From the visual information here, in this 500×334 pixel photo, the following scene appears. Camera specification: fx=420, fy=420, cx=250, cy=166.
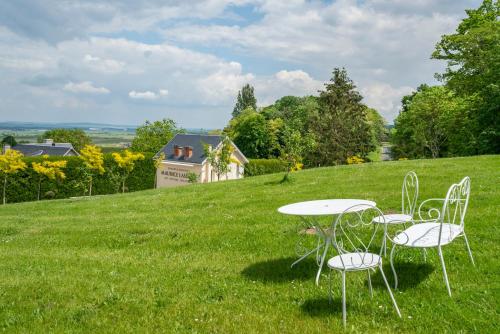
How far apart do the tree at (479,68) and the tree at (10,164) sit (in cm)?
3224

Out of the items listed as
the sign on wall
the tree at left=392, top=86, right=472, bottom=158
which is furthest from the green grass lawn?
the sign on wall

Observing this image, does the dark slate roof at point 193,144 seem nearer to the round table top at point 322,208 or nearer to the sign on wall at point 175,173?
the sign on wall at point 175,173

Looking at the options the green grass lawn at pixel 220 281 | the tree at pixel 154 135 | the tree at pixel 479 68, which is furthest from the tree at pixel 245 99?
the green grass lawn at pixel 220 281

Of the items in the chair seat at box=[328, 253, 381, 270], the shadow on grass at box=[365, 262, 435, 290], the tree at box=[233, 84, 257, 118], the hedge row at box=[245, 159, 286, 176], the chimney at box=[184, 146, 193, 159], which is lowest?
the hedge row at box=[245, 159, 286, 176]

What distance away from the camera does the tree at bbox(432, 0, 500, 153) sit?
1085 inches

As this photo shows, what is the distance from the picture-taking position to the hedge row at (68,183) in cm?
3225

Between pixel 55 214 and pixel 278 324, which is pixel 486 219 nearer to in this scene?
pixel 278 324

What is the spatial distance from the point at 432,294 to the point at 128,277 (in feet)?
15.4

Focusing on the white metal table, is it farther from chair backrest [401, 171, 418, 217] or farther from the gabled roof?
the gabled roof

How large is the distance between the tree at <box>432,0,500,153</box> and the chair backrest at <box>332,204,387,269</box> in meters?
22.0

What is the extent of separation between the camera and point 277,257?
7605mm

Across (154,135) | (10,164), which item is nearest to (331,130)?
(10,164)

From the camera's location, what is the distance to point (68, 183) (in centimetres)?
3450

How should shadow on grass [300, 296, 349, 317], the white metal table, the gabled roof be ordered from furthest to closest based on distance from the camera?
the gabled roof → the white metal table → shadow on grass [300, 296, 349, 317]
